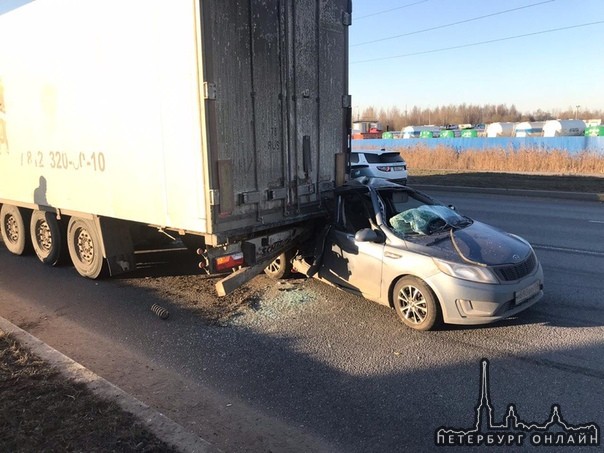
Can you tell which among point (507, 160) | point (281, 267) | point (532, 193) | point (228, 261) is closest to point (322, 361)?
point (228, 261)

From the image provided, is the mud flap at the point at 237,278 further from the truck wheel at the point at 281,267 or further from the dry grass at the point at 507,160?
the dry grass at the point at 507,160

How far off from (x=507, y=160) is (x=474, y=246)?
74.1ft

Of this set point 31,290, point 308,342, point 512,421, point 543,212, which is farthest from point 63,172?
point 543,212

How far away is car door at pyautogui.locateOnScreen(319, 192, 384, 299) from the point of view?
214 inches

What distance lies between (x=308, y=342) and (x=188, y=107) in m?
2.67

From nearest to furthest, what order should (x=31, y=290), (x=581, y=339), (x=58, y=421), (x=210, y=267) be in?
(x=58, y=421), (x=581, y=339), (x=210, y=267), (x=31, y=290)

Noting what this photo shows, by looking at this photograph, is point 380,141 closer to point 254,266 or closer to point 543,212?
point 543,212

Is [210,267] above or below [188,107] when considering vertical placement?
below

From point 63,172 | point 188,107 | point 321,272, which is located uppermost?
point 188,107

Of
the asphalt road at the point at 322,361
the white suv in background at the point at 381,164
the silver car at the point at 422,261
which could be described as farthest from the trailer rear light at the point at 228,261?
the white suv in background at the point at 381,164

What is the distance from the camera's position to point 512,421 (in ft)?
11.5

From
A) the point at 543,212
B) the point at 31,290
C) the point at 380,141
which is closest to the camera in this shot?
the point at 31,290

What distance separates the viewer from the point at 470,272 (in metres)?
4.72

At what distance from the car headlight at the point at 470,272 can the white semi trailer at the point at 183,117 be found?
6.77ft
